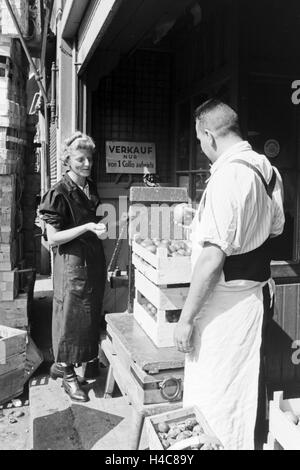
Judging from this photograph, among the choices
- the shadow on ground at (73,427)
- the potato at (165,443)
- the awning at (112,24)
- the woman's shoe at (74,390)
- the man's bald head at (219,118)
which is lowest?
the shadow on ground at (73,427)

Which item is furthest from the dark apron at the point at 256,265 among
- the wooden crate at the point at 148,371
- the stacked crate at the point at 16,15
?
the stacked crate at the point at 16,15

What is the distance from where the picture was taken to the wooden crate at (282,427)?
6.35ft

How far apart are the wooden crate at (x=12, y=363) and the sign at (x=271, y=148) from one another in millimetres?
2542

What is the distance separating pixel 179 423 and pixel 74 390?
5.90ft

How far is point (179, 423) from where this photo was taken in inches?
77.7

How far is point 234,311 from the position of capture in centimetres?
217

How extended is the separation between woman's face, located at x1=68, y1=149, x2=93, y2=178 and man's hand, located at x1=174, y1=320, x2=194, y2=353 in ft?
5.46

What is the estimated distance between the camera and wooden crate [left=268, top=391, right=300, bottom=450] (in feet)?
6.35

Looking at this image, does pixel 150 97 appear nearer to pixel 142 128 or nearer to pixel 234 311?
pixel 142 128

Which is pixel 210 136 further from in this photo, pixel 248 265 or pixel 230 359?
pixel 230 359

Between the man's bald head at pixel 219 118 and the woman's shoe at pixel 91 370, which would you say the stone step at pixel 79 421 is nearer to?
the woman's shoe at pixel 91 370

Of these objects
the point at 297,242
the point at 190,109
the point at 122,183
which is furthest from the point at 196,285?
the point at 122,183

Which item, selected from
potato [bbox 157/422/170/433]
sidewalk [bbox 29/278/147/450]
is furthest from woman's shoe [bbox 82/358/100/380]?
potato [bbox 157/422/170/433]

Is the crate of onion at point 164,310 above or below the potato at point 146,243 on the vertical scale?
below
